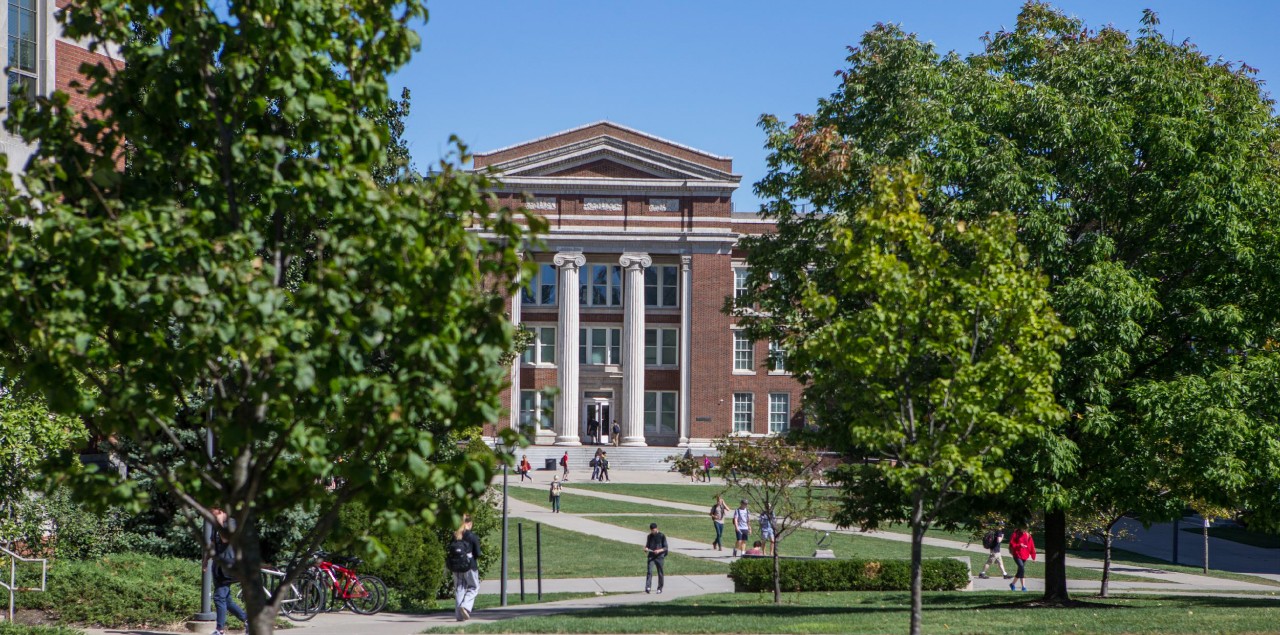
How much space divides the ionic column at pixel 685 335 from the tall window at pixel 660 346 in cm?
122

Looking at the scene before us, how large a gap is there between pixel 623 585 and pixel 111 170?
64.9 feet

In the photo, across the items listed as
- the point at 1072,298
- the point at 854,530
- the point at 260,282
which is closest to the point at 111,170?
the point at 260,282

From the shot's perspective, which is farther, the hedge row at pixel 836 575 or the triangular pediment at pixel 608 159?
the triangular pediment at pixel 608 159

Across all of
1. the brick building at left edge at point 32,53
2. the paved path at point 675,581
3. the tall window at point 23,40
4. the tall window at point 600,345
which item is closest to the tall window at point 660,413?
the tall window at point 600,345

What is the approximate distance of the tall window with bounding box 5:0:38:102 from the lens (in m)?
25.3

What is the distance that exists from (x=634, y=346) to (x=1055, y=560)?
4541 cm

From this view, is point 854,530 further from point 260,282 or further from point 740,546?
point 260,282

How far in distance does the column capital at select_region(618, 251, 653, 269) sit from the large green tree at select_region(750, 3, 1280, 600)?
145 feet

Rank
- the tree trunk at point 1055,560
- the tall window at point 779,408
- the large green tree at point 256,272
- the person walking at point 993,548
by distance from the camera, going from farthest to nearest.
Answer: the tall window at point 779,408
the person walking at point 993,548
the tree trunk at point 1055,560
the large green tree at point 256,272

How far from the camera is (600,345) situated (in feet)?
224

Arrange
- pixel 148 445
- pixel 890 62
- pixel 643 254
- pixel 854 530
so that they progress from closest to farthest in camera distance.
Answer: pixel 148 445 < pixel 890 62 < pixel 854 530 < pixel 643 254

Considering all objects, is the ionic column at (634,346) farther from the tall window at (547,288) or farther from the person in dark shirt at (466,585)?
the person in dark shirt at (466,585)

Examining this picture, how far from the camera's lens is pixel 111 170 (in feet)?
22.7

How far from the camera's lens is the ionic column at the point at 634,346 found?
65625 millimetres
